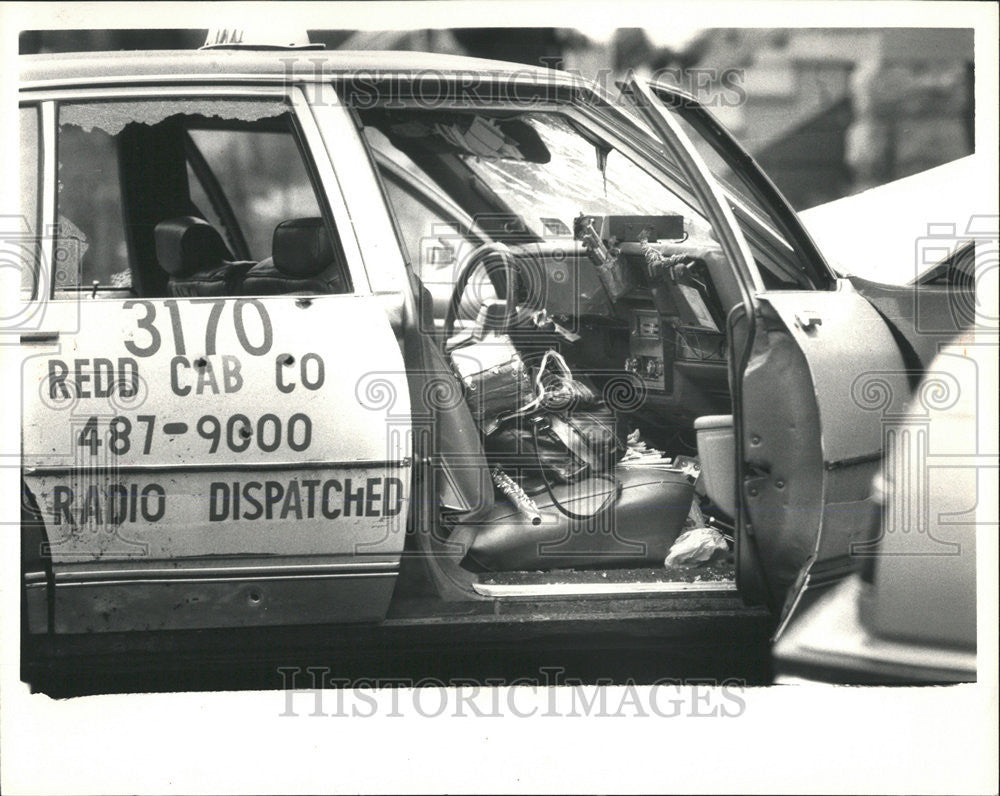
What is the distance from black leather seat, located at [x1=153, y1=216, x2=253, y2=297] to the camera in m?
2.92

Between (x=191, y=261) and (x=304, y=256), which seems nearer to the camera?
(x=304, y=256)

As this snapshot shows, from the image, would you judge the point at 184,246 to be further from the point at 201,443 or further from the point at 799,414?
the point at 799,414

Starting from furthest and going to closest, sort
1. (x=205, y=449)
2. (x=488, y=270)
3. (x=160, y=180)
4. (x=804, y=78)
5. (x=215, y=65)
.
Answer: (x=160, y=180) < (x=488, y=270) < (x=804, y=78) < (x=215, y=65) < (x=205, y=449)

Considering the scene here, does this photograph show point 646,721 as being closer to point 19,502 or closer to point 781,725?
point 781,725

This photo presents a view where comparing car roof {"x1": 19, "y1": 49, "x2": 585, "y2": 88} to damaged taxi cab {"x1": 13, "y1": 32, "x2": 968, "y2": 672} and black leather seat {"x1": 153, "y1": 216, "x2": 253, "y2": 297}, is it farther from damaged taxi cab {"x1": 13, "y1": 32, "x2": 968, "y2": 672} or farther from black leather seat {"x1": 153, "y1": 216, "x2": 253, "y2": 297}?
black leather seat {"x1": 153, "y1": 216, "x2": 253, "y2": 297}

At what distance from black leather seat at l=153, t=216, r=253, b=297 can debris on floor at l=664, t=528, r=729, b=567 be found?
146 centimetres

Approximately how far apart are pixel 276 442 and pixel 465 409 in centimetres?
52

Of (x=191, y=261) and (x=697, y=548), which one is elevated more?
(x=191, y=261)

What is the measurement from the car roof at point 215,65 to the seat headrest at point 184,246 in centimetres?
49

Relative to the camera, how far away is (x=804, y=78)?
2.80 metres

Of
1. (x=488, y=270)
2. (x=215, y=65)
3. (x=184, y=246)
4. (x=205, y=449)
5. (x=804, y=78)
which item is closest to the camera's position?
(x=205, y=449)

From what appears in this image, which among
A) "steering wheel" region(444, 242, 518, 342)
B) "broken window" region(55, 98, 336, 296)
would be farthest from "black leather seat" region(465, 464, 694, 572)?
"broken window" region(55, 98, 336, 296)

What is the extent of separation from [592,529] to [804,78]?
1384 millimetres

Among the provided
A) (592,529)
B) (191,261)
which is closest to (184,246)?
(191,261)
